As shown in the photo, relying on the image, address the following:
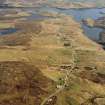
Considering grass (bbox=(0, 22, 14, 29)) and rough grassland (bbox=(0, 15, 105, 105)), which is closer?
rough grassland (bbox=(0, 15, 105, 105))

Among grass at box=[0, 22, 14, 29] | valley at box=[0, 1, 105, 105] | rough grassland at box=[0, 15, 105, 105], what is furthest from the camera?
grass at box=[0, 22, 14, 29]

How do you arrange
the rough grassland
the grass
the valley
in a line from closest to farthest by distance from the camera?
the valley → the rough grassland → the grass

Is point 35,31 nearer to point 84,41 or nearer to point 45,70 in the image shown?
point 84,41

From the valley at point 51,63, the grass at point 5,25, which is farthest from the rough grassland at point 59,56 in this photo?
the grass at point 5,25

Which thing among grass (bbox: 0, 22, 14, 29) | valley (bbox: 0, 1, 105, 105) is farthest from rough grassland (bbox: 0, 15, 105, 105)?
grass (bbox: 0, 22, 14, 29)

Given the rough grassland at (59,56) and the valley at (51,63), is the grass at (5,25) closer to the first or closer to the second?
the valley at (51,63)

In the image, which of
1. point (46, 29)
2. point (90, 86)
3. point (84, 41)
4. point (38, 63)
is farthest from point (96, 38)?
point (90, 86)

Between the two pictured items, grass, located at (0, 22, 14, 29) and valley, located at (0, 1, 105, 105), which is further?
grass, located at (0, 22, 14, 29)

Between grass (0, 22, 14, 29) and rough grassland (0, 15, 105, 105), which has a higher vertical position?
grass (0, 22, 14, 29)

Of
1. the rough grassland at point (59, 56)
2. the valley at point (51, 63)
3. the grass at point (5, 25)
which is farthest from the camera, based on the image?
the grass at point (5, 25)

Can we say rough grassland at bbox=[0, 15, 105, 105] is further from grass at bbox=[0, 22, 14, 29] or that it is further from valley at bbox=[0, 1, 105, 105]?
grass at bbox=[0, 22, 14, 29]

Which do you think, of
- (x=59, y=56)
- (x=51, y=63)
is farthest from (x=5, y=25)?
(x=51, y=63)
